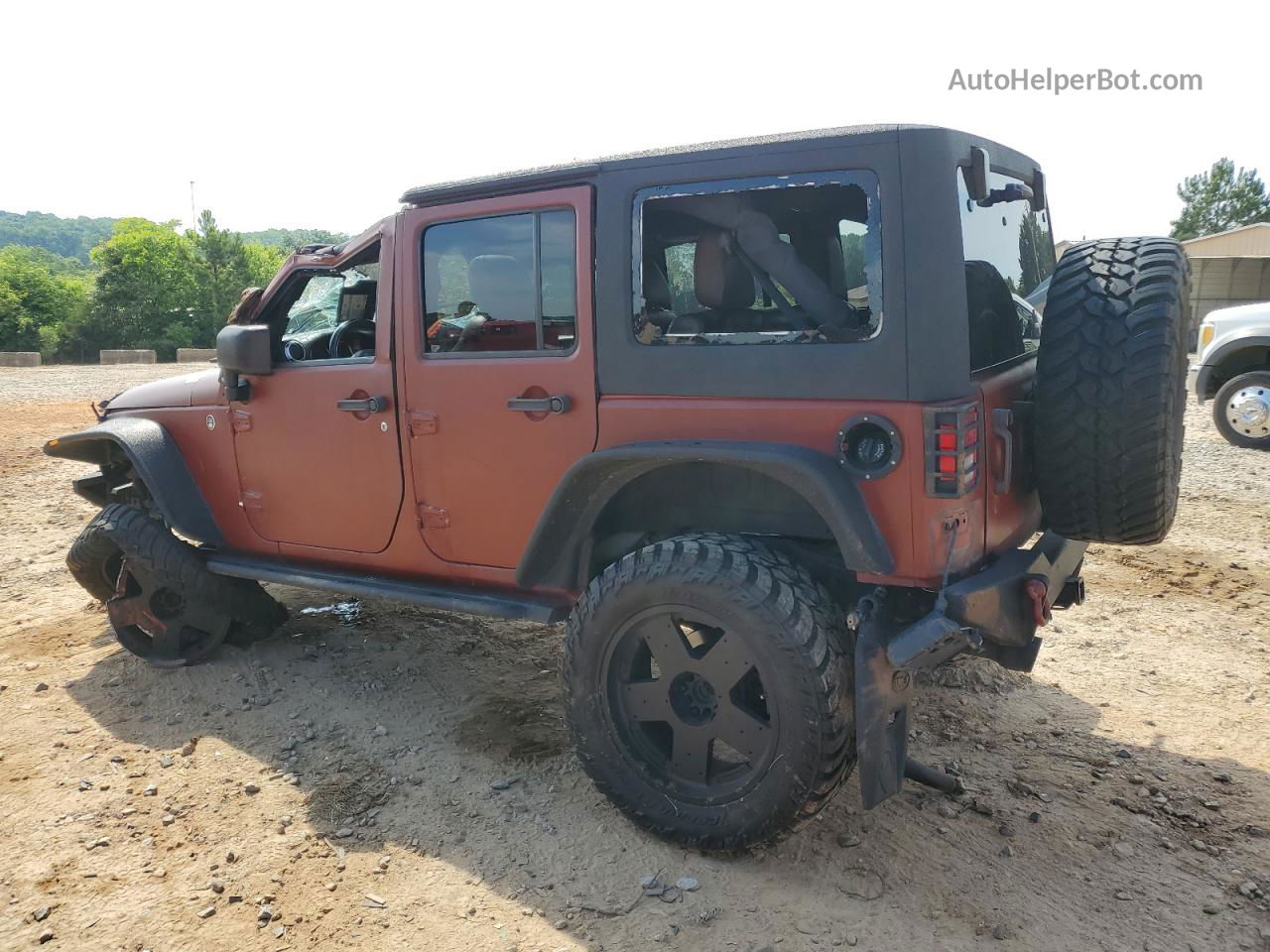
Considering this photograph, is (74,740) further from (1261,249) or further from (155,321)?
(155,321)

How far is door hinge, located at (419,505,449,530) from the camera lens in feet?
12.1

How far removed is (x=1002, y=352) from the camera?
10.4 feet

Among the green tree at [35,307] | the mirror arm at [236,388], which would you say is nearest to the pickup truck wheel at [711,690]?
the mirror arm at [236,388]

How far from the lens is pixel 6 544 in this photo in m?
6.71

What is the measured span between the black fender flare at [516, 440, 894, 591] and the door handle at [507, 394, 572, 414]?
0.86 feet

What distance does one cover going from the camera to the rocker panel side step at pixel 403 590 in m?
3.47

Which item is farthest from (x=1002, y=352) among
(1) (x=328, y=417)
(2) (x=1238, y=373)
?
(2) (x=1238, y=373)

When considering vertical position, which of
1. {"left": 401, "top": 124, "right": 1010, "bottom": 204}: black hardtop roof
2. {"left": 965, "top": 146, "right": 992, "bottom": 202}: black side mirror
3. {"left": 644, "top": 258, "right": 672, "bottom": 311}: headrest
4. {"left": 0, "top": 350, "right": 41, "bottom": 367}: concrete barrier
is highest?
{"left": 0, "top": 350, "right": 41, "bottom": 367}: concrete barrier

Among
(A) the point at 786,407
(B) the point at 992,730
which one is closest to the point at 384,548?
(A) the point at 786,407

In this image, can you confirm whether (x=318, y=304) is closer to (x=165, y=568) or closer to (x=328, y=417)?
(x=328, y=417)

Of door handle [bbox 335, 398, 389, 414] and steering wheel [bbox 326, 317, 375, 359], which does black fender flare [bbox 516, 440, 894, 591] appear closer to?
door handle [bbox 335, 398, 389, 414]

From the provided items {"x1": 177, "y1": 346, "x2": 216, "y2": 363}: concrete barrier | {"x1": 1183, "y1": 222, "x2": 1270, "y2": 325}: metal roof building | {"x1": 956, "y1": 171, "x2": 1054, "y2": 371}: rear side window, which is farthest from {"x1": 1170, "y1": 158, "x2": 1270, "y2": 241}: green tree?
{"x1": 956, "y1": 171, "x2": 1054, "y2": 371}: rear side window

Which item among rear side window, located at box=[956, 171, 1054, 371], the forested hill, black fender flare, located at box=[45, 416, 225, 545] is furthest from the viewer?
the forested hill

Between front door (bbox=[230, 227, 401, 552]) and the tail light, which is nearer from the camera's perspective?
the tail light
